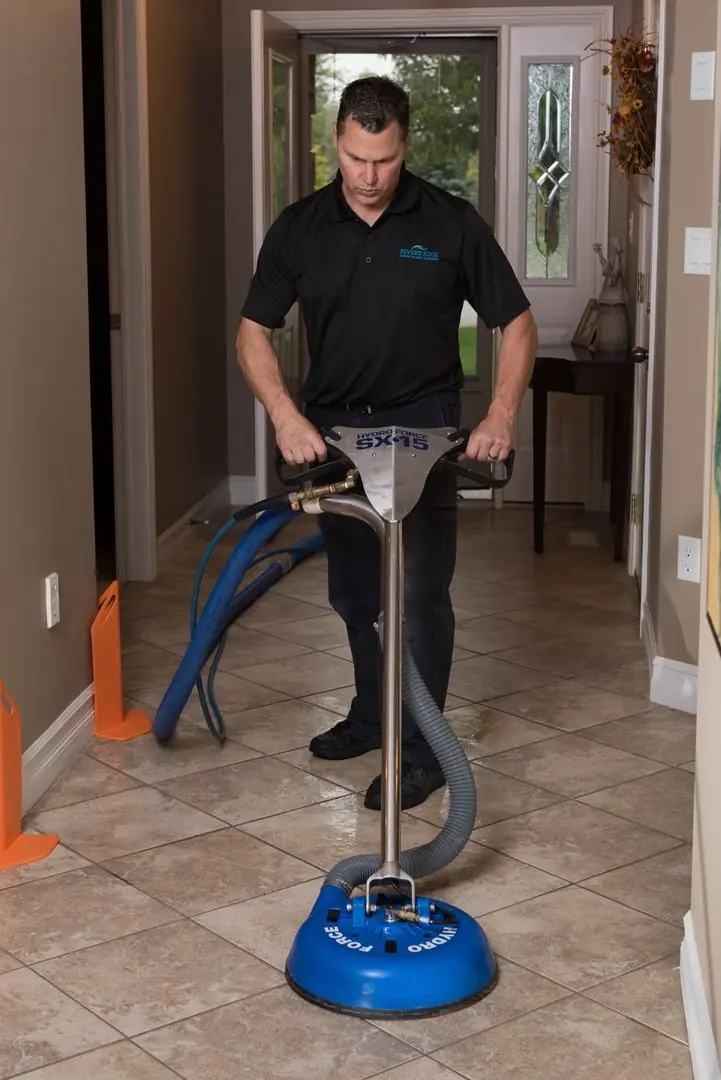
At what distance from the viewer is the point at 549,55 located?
650 centimetres

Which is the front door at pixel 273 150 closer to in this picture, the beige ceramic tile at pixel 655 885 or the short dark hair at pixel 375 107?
the short dark hair at pixel 375 107

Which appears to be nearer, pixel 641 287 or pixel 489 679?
pixel 489 679

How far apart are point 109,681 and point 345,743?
647 mm

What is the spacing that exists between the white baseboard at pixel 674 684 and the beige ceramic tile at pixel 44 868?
1725mm

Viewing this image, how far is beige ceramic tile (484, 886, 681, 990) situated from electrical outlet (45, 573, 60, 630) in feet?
4.26

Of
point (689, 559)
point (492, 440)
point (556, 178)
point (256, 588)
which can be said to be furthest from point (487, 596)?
point (492, 440)

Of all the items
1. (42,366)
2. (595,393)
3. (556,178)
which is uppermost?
(556,178)

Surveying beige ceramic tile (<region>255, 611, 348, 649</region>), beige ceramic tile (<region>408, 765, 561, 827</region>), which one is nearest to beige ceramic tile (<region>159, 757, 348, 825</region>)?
beige ceramic tile (<region>408, 765, 561, 827</region>)

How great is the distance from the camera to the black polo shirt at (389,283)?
123 inches

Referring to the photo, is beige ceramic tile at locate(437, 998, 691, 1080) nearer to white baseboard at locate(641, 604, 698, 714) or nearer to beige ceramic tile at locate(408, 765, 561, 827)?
beige ceramic tile at locate(408, 765, 561, 827)

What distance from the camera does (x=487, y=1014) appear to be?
2326mm

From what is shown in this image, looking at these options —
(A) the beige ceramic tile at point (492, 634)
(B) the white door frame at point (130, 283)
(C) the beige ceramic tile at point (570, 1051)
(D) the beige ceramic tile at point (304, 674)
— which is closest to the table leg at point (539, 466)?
(A) the beige ceramic tile at point (492, 634)

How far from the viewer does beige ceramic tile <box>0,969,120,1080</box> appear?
7.23 feet

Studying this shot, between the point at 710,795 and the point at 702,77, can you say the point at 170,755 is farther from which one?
the point at 702,77
